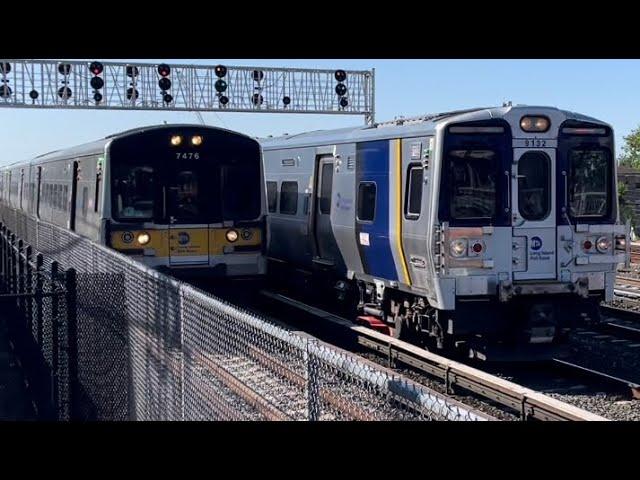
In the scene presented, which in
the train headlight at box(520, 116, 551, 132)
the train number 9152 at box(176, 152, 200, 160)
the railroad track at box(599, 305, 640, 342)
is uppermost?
the train headlight at box(520, 116, 551, 132)

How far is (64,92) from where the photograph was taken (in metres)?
33.6

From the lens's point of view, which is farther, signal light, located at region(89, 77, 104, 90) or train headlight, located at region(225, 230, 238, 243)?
signal light, located at region(89, 77, 104, 90)

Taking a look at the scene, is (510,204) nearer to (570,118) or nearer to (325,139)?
(570,118)

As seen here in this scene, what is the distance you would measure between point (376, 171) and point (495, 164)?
6.50ft

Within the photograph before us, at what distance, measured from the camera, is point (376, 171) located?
1220cm

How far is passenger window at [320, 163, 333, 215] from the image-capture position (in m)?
14.2

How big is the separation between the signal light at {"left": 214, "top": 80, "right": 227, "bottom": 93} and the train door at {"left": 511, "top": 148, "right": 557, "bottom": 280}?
853 inches

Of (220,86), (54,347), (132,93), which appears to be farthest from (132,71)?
(54,347)

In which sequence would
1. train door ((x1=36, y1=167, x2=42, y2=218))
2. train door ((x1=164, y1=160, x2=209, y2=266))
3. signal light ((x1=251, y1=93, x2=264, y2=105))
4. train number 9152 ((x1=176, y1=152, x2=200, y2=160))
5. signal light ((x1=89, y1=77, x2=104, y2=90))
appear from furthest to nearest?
signal light ((x1=251, y1=93, x2=264, y2=105))
signal light ((x1=89, y1=77, x2=104, y2=90))
train door ((x1=36, y1=167, x2=42, y2=218))
train number 9152 ((x1=176, y1=152, x2=200, y2=160))
train door ((x1=164, y1=160, x2=209, y2=266))

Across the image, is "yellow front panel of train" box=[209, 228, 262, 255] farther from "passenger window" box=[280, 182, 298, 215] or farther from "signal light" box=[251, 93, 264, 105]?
"signal light" box=[251, 93, 264, 105]

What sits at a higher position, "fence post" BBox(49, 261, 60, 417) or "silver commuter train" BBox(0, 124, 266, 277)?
"silver commuter train" BBox(0, 124, 266, 277)

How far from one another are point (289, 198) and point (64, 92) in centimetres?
1993

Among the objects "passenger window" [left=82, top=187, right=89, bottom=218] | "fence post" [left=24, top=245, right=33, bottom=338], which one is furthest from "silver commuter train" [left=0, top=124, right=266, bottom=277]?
"fence post" [left=24, top=245, right=33, bottom=338]
